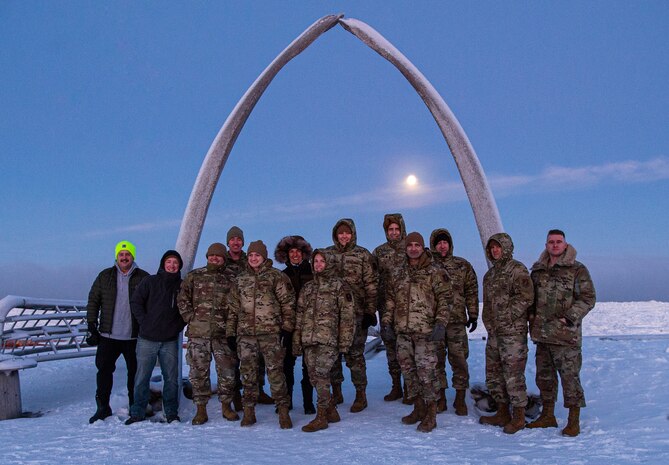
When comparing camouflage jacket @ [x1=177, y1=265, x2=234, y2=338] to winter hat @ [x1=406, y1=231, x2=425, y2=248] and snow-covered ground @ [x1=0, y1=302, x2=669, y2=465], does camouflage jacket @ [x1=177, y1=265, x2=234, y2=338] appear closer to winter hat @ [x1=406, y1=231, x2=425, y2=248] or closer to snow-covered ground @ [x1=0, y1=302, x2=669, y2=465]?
snow-covered ground @ [x1=0, y1=302, x2=669, y2=465]

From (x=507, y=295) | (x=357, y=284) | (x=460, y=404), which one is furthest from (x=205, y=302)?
(x=507, y=295)

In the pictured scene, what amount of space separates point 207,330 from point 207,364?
1.27ft

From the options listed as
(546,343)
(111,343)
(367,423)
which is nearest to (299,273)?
(367,423)

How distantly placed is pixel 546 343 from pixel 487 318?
617 mm

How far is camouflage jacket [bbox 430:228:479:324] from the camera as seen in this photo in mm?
5867

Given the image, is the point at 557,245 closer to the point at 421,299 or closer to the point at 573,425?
the point at 421,299

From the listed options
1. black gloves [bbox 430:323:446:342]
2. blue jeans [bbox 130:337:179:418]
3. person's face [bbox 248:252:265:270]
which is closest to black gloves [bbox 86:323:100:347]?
blue jeans [bbox 130:337:179:418]

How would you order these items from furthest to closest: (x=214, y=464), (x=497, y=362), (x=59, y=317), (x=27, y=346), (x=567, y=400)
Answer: (x=59, y=317), (x=27, y=346), (x=497, y=362), (x=567, y=400), (x=214, y=464)

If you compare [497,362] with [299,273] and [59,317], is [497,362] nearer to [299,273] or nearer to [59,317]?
[299,273]

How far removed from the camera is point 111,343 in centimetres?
603

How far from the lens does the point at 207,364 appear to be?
562 cm

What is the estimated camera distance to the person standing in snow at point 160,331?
18.7ft

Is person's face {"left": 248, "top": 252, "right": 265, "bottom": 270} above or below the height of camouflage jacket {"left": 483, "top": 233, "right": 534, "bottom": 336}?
above

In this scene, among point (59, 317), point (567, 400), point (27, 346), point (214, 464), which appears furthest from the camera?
point (59, 317)
